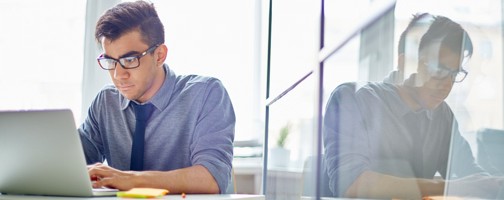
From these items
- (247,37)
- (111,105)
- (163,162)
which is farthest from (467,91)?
(247,37)

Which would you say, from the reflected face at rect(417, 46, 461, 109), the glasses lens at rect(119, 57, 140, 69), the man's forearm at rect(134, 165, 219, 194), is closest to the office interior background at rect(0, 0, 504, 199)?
the reflected face at rect(417, 46, 461, 109)

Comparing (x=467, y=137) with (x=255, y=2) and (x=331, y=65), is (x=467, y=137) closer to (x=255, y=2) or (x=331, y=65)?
(x=331, y=65)

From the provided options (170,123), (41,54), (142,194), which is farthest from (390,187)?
(41,54)

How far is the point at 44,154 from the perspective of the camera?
1.32m

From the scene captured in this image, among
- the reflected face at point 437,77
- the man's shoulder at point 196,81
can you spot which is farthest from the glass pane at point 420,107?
the man's shoulder at point 196,81

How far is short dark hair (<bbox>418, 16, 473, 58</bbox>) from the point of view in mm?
848

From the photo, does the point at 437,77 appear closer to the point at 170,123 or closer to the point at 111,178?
the point at 111,178

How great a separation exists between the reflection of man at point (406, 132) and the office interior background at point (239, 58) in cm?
6

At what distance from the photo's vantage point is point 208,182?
1.65 meters

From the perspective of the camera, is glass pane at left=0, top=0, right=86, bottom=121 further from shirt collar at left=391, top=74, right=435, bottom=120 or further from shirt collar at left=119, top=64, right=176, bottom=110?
shirt collar at left=391, top=74, right=435, bottom=120

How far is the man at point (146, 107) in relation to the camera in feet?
6.04

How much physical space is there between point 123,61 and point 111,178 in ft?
1.41

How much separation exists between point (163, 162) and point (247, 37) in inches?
54.8

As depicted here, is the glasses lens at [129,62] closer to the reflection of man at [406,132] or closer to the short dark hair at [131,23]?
the short dark hair at [131,23]
